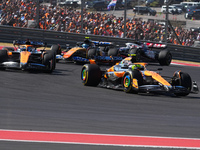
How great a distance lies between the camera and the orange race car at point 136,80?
11.3 metres

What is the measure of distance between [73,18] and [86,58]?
5863mm

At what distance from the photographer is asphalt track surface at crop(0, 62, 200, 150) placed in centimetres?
715

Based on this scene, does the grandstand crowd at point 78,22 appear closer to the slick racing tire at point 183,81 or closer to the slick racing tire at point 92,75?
the slick racing tire at point 92,75

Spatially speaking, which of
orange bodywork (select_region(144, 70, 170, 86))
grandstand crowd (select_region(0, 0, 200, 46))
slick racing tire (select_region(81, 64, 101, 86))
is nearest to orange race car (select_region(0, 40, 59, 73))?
slick racing tire (select_region(81, 64, 101, 86))

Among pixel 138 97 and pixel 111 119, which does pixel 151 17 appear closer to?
pixel 138 97

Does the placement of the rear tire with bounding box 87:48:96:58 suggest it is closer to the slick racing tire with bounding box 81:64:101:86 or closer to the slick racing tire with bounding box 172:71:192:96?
the slick racing tire with bounding box 81:64:101:86

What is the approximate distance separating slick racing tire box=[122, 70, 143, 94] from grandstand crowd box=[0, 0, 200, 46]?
10.8 meters

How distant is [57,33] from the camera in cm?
2395

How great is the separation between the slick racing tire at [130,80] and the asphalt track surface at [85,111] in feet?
0.63

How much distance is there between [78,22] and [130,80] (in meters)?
13.1

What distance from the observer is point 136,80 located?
11.2 metres

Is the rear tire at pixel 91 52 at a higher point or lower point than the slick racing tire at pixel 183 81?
higher

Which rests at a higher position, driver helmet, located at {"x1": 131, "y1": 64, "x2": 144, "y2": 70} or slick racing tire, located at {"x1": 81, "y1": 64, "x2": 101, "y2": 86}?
driver helmet, located at {"x1": 131, "y1": 64, "x2": 144, "y2": 70}

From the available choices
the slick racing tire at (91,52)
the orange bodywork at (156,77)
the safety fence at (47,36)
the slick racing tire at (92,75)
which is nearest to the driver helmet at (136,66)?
the orange bodywork at (156,77)
